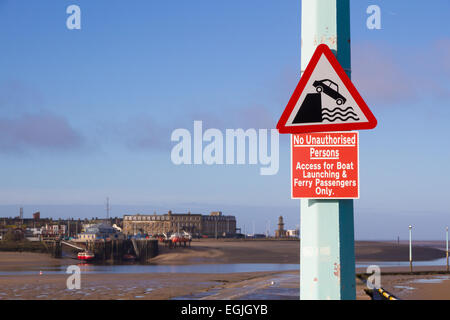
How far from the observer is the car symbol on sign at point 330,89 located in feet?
11.8

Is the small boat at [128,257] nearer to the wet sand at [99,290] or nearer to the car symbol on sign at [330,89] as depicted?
the wet sand at [99,290]

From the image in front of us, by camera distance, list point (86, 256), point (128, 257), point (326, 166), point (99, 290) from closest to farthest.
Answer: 1. point (326, 166)
2. point (99, 290)
3. point (86, 256)
4. point (128, 257)

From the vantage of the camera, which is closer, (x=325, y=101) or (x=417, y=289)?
(x=325, y=101)

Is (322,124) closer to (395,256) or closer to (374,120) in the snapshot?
(374,120)

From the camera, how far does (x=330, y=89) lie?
11.9 ft

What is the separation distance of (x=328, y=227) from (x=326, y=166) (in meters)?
0.43

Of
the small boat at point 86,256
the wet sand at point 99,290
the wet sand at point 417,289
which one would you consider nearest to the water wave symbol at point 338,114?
the wet sand at point 417,289

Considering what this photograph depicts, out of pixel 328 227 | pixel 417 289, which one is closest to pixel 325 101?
pixel 328 227

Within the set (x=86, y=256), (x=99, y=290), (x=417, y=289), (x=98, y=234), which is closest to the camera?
(x=417, y=289)

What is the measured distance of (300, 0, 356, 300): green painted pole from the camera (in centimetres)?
364

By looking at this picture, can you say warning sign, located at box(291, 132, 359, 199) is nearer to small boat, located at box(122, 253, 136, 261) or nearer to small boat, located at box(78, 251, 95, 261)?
small boat, located at box(78, 251, 95, 261)

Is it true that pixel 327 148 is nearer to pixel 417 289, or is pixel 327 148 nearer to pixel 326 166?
pixel 326 166
